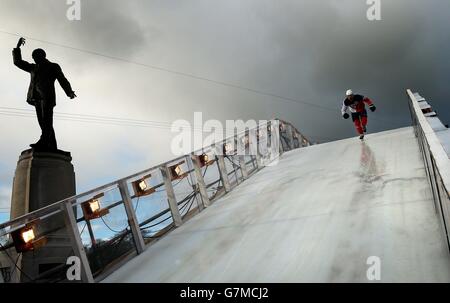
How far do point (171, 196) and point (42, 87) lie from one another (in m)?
5.93

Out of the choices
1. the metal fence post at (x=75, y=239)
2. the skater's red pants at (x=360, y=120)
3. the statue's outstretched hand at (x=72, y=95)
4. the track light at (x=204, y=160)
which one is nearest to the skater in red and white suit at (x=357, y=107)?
the skater's red pants at (x=360, y=120)

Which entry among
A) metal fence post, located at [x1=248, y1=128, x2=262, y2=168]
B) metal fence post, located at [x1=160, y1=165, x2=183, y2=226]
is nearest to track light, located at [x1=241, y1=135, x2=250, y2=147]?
metal fence post, located at [x1=248, y1=128, x2=262, y2=168]

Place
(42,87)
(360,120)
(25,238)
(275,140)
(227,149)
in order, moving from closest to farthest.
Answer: (25,238) < (42,87) < (227,149) < (360,120) < (275,140)

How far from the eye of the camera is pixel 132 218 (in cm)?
636

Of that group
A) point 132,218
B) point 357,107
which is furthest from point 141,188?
point 357,107

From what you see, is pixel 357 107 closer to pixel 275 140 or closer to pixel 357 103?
pixel 357 103

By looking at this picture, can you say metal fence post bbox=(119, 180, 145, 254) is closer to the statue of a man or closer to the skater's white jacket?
the statue of a man

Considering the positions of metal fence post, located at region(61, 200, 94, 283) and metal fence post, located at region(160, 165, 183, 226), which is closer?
metal fence post, located at region(61, 200, 94, 283)

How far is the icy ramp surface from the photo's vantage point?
3732 mm

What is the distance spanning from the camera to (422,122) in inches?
212

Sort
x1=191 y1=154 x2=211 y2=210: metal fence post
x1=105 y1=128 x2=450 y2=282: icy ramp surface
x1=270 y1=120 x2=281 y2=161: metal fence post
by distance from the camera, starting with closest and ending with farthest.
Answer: x1=105 y1=128 x2=450 y2=282: icy ramp surface < x1=191 y1=154 x2=211 y2=210: metal fence post < x1=270 y1=120 x2=281 y2=161: metal fence post

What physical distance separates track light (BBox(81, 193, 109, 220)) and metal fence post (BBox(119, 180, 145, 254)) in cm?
54
